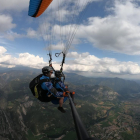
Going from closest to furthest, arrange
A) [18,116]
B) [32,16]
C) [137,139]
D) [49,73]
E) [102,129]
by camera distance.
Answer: [49,73]
[32,16]
[137,139]
[102,129]
[18,116]

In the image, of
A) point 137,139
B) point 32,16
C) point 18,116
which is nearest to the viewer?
point 32,16

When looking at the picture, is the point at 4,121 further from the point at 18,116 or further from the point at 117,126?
the point at 117,126

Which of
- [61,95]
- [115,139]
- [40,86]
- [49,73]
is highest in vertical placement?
[49,73]

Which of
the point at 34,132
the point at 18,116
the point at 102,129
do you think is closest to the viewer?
the point at 34,132

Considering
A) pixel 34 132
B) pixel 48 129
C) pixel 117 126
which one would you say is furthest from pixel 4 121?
pixel 117 126

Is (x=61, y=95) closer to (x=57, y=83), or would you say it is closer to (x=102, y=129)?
(x=57, y=83)

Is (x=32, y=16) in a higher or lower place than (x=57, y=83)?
higher

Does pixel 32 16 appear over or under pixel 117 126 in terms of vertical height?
over

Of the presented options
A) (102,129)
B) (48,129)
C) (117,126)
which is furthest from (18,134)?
(117,126)

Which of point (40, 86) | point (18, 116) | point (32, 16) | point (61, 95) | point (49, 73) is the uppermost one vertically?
point (32, 16)

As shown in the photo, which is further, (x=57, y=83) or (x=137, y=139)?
(x=137, y=139)
